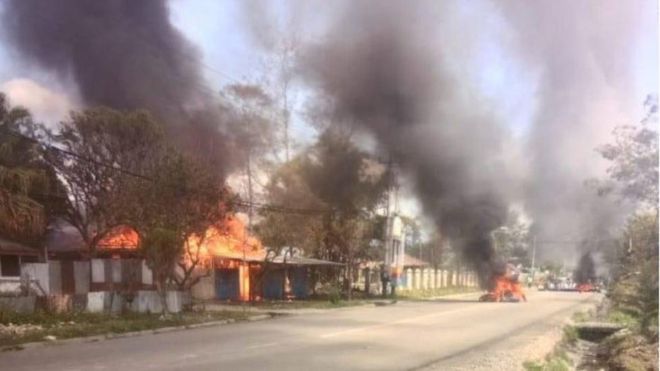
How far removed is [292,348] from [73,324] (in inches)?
279

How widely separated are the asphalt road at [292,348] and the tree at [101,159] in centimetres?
1027

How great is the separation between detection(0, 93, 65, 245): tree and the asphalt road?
20.6ft

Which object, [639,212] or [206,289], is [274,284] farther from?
[639,212]

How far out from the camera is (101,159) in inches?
1182

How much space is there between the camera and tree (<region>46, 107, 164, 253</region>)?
28328 millimetres

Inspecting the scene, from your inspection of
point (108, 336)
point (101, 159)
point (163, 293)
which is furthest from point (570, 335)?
point (101, 159)

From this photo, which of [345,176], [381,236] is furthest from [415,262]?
[345,176]

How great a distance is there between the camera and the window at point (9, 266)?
28.2 m

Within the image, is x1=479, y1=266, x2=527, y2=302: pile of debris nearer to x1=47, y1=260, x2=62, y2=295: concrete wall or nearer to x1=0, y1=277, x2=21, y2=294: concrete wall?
x1=47, y1=260, x2=62, y2=295: concrete wall

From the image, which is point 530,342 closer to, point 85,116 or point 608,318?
point 608,318

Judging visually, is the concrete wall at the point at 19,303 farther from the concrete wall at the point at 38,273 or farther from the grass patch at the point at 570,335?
the grass patch at the point at 570,335

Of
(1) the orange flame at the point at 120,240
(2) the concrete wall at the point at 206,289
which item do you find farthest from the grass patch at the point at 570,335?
(1) the orange flame at the point at 120,240

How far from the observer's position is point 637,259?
16.5m

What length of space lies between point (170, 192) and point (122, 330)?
6.88 m
